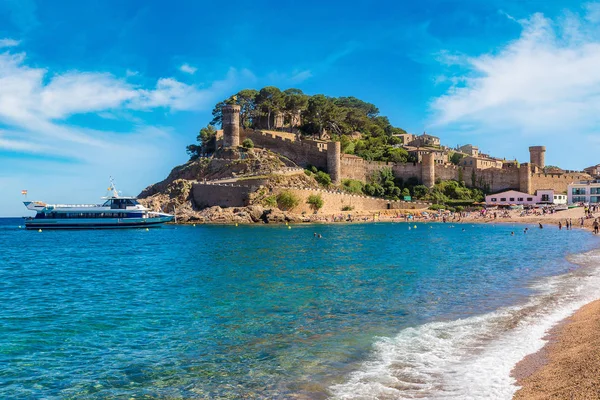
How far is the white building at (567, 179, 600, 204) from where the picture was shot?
196 ft

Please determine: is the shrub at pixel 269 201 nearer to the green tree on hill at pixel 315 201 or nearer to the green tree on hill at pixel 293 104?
the green tree on hill at pixel 315 201

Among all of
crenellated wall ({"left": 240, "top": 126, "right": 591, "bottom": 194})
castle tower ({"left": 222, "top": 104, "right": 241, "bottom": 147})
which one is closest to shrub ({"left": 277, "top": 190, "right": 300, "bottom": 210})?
crenellated wall ({"left": 240, "top": 126, "right": 591, "bottom": 194})

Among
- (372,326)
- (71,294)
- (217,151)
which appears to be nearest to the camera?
(372,326)

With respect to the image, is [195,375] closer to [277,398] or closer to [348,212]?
[277,398]

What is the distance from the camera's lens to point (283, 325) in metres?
11.2

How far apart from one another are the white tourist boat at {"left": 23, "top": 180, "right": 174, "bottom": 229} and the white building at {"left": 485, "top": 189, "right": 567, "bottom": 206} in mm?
41272

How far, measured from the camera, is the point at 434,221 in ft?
182

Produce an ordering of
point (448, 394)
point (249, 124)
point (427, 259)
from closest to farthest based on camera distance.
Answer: point (448, 394) → point (427, 259) → point (249, 124)

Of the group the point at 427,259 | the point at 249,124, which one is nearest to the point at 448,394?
the point at 427,259

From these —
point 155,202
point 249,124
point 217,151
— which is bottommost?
point 155,202

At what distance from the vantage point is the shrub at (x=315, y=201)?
54.0 metres

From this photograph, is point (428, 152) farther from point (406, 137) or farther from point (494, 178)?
point (406, 137)

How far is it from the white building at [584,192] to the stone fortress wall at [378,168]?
15.0 ft

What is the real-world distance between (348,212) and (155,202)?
22837mm
